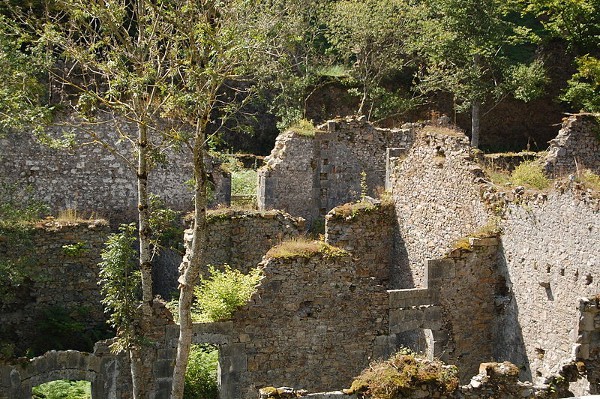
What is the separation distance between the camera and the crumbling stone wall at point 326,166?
81.5ft

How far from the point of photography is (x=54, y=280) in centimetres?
2025

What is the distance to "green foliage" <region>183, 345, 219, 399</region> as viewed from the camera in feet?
56.4

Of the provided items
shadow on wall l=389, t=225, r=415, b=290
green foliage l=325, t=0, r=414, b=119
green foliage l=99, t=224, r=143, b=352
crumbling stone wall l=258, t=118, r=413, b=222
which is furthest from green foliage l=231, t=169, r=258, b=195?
green foliage l=99, t=224, r=143, b=352

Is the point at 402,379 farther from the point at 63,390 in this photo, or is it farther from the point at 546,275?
the point at 63,390

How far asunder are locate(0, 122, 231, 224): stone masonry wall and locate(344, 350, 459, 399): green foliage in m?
11.6

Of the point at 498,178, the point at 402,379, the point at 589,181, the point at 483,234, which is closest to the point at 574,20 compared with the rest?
the point at 498,178

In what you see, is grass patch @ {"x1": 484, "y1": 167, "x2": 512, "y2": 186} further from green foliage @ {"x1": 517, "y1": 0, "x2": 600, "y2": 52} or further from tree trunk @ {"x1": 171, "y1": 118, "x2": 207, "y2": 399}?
green foliage @ {"x1": 517, "y1": 0, "x2": 600, "y2": 52}

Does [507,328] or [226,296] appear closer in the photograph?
[226,296]

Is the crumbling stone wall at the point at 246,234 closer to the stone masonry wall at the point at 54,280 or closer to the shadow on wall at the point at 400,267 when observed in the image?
the shadow on wall at the point at 400,267

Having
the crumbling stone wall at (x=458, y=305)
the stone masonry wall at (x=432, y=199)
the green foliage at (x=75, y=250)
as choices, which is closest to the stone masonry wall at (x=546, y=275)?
the crumbling stone wall at (x=458, y=305)

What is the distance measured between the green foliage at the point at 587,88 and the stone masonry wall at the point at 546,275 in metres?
13.3

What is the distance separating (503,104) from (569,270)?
67.5ft

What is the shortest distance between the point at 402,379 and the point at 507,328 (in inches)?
217

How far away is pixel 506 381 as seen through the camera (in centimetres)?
1314
